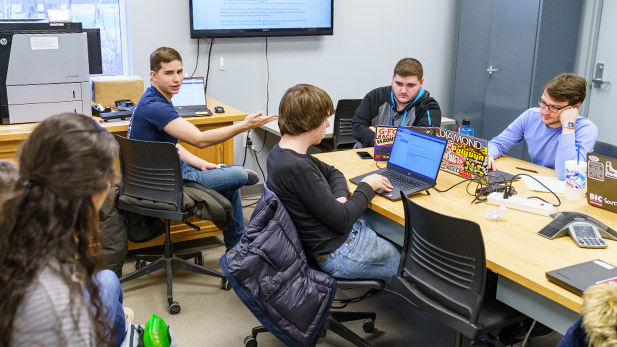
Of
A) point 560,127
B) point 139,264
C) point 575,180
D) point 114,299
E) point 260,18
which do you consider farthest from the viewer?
point 260,18

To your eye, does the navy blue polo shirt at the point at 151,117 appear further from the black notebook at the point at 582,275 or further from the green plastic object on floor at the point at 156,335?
the black notebook at the point at 582,275

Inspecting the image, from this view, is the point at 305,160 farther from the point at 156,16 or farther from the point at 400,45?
the point at 400,45

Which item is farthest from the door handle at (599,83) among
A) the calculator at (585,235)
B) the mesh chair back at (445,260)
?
the mesh chair back at (445,260)

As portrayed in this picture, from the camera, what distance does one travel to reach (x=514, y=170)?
3.00 m

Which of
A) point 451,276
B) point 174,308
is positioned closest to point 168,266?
point 174,308

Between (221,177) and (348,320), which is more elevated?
(221,177)

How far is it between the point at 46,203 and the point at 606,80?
14.4 ft

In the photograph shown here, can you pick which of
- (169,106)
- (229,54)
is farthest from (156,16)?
(169,106)

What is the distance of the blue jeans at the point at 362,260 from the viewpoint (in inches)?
93.7

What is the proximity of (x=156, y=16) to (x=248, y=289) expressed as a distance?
263 centimetres

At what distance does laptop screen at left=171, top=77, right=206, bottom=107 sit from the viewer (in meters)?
3.81

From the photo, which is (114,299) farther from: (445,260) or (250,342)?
(445,260)

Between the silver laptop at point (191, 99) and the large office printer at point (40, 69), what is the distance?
59 centimetres

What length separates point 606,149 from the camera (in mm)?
2957
